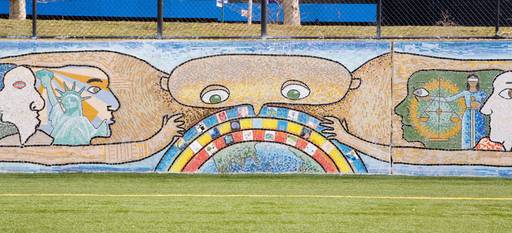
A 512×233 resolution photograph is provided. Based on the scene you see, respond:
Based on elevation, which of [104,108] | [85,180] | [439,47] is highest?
[439,47]

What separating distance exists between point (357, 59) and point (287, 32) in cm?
199

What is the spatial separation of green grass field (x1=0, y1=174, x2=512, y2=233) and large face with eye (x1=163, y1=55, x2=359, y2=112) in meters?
1.21

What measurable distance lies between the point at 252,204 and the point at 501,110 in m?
5.62

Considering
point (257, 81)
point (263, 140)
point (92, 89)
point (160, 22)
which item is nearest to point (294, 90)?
point (257, 81)

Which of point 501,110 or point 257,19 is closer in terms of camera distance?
point 501,110

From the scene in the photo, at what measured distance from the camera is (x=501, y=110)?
14.5 meters

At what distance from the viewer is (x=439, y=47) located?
47.5 ft

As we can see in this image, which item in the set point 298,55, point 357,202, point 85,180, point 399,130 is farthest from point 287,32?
point 357,202

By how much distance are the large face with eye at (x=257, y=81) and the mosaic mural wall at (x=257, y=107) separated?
0.01 meters

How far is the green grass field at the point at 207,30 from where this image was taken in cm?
1567

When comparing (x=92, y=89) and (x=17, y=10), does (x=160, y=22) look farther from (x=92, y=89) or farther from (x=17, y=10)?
(x=17, y=10)

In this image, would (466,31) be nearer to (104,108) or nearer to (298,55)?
(298,55)

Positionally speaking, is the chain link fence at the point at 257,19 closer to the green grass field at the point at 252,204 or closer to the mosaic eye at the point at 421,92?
the mosaic eye at the point at 421,92

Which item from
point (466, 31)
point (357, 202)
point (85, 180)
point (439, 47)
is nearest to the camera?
point (357, 202)
